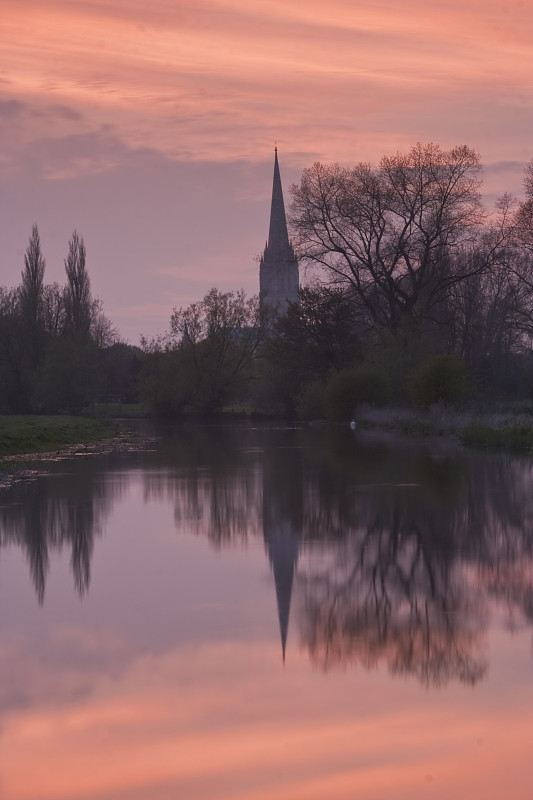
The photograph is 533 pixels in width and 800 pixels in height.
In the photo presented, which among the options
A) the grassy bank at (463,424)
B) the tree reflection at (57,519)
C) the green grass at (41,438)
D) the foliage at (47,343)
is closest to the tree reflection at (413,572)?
the tree reflection at (57,519)

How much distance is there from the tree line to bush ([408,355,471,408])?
0.21 ft

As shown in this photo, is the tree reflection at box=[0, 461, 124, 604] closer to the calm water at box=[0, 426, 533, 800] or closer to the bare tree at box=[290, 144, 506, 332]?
the calm water at box=[0, 426, 533, 800]

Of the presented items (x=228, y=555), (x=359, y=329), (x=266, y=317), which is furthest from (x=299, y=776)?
(x=266, y=317)

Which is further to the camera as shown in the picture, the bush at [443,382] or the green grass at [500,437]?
the bush at [443,382]

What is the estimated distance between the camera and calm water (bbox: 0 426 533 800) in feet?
19.0

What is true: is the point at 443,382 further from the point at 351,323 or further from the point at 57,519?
the point at 57,519

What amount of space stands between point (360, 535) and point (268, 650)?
6134 millimetres

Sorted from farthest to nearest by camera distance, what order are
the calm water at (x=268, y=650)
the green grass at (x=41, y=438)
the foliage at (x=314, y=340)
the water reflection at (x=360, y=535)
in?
the foliage at (x=314, y=340) < the green grass at (x=41, y=438) < the water reflection at (x=360, y=535) < the calm water at (x=268, y=650)

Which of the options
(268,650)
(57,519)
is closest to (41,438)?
(57,519)

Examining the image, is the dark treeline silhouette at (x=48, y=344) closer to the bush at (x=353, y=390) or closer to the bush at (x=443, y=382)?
the bush at (x=353, y=390)

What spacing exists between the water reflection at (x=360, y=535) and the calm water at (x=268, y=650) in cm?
5

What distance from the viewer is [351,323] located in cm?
6719

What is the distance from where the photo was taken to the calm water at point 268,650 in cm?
580

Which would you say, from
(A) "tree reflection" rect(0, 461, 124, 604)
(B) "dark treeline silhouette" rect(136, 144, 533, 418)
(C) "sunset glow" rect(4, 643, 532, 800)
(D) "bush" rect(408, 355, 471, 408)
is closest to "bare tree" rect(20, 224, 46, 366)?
(B) "dark treeline silhouette" rect(136, 144, 533, 418)
